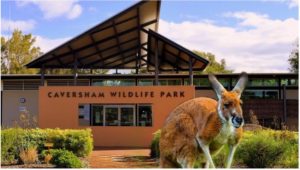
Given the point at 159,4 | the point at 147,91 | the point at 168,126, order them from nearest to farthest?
the point at 168,126 → the point at 159,4 → the point at 147,91

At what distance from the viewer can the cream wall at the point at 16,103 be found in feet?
96.2

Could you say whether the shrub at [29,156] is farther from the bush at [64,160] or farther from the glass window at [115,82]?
the glass window at [115,82]

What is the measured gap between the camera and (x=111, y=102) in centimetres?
2047

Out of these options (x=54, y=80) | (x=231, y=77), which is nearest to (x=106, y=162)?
(x=231, y=77)

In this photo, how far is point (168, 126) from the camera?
5.20 m

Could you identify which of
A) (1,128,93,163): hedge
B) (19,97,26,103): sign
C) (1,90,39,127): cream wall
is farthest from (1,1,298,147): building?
(19,97,26,103): sign

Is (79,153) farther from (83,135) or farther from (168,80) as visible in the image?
(168,80)

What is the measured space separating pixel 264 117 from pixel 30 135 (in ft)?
52.2

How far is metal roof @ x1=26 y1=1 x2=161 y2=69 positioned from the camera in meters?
18.8

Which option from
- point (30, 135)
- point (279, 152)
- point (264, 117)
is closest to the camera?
point (279, 152)

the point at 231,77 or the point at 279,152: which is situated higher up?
the point at 231,77

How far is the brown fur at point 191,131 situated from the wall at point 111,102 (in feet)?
48.5

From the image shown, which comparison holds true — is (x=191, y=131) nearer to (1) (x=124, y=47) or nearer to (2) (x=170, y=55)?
(2) (x=170, y=55)

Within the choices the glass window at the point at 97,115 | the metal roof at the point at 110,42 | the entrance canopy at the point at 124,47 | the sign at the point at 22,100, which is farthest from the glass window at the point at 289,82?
the sign at the point at 22,100
